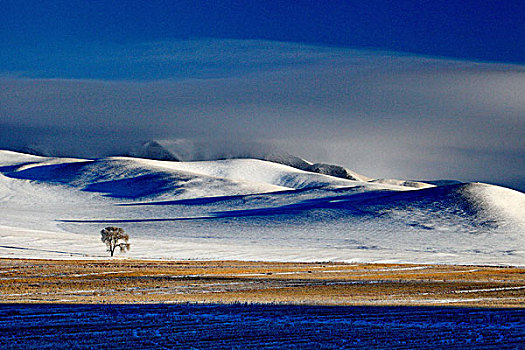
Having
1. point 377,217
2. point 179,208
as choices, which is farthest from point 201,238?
point 179,208

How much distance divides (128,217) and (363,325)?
136704 mm

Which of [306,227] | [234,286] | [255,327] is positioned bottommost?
[255,327]

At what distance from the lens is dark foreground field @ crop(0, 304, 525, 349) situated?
20.8 meters

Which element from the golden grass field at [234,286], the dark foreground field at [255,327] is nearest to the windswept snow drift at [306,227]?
the golden grass field at [234,286]

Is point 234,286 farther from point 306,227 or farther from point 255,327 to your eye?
point 306,227

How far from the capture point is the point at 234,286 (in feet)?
155

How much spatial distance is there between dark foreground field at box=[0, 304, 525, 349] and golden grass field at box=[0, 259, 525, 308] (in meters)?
4.67

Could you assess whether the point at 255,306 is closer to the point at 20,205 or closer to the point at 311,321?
the point at 311,321

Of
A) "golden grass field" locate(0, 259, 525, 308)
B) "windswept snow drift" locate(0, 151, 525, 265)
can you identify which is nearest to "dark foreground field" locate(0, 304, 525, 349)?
"golden grass field" locate(0, 259, 525, 308)

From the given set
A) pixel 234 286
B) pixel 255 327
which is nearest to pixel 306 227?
pixel 234 286

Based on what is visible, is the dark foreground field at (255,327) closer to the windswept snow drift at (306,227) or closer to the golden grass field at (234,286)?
the golden grass field at (234,286)

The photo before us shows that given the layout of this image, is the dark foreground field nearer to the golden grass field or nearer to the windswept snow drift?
the golden grass field

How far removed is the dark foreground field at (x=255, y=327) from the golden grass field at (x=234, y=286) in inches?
184

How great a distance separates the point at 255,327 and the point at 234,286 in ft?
77.8
